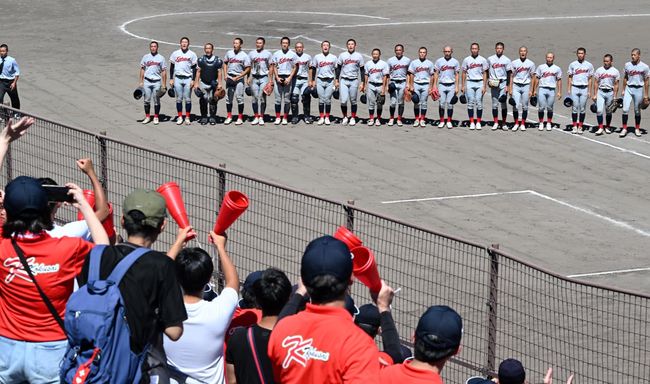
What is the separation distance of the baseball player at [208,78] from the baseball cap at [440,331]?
21.5 meters

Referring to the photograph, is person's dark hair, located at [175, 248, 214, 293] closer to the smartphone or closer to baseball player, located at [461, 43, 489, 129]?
the smartphone

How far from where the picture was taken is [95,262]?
700 centimetres

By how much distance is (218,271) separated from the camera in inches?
480

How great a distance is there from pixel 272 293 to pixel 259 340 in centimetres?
30

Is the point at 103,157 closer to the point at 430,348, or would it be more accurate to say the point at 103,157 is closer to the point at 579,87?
→ the point at 430,348

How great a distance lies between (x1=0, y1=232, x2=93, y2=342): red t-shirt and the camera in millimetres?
7242

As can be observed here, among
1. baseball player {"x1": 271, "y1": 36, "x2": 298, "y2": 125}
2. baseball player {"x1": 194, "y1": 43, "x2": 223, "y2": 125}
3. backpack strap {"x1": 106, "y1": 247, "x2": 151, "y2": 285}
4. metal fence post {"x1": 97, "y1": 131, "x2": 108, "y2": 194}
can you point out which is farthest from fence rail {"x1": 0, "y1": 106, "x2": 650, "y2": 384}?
baseball player {"x1": 271, "y1": 36, "x2": 298, "y2": 125}

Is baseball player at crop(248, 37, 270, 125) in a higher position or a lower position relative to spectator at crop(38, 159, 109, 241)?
lower

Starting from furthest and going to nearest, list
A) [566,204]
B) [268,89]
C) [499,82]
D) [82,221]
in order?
[499,82] → [268,89] → [566,204] → [82,221]

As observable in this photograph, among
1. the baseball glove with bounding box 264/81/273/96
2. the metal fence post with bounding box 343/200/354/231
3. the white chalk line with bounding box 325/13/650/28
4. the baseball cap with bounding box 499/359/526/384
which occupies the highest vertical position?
the metal fence post with bounding box 343/200/354/231

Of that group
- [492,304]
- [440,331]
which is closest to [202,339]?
[440,331]

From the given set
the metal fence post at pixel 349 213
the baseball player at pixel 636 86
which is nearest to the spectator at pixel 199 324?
the metal fence post at pixel 349 213

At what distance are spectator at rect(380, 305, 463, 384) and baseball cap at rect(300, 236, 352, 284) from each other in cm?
48

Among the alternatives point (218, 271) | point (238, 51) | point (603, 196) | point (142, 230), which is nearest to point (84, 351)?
point (142, 230)
